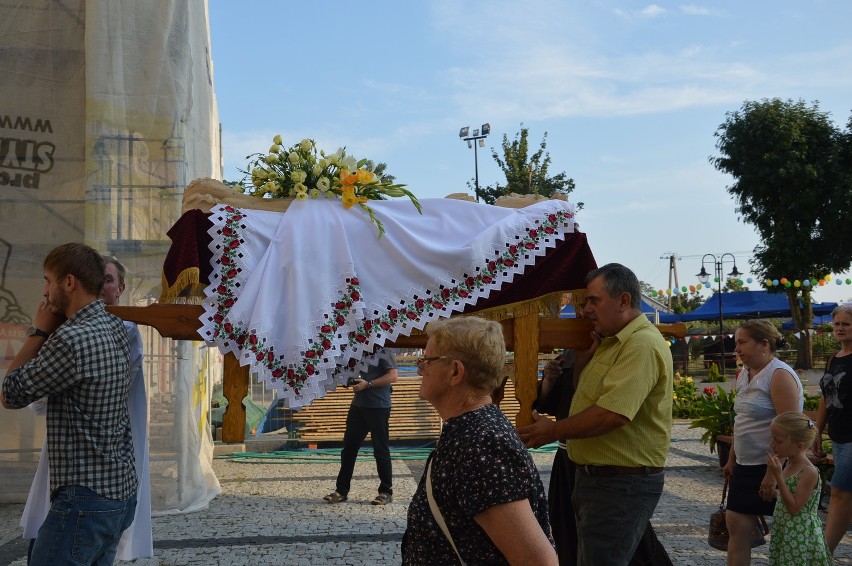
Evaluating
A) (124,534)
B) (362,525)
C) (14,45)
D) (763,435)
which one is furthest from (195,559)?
(14,45)

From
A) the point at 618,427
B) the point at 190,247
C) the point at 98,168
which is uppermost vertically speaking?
the point at 98,168

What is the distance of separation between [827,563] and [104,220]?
22.7ft

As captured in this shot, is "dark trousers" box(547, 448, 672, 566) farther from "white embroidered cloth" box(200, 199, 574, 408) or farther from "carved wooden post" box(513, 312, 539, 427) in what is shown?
"white embroidered cloth" box(200, 199, 574, 408)

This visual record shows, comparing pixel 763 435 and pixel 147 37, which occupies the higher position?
pixel 147 37

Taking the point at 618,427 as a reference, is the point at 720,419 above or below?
below

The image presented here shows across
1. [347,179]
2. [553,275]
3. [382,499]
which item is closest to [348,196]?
[347,179]

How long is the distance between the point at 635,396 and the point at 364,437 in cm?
525

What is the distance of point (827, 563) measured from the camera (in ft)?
16.3

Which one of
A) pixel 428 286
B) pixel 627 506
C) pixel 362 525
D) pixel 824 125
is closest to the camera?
pixel 627 506

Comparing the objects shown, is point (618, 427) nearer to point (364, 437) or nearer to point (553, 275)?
point (553, 275)

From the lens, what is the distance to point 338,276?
4109mm

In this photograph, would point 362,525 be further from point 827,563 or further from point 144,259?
point 827,563

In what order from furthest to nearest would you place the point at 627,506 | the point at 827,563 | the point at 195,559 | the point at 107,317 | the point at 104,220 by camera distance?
the point at 104,220 < the point at 195,559 < the point at 827,563 < the point at 627,506 < the point at 107,317

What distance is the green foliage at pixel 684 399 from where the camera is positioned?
16828 mm
